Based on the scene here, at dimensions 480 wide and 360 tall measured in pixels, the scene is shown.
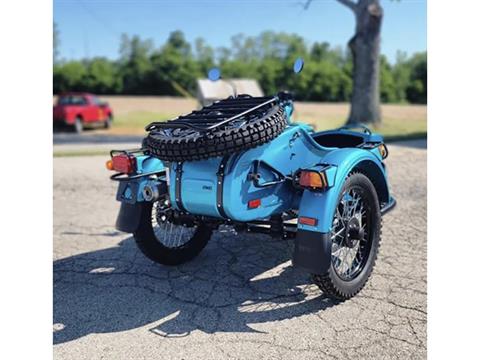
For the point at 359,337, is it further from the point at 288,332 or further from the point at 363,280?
the point at 363,280

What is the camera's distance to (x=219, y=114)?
3.31 meters

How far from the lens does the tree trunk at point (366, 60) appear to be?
16578mm

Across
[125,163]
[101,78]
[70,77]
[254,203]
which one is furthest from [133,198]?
[101,78]

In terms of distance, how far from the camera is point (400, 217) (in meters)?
5.56

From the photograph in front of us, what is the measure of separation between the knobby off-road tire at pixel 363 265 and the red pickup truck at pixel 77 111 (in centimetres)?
1807

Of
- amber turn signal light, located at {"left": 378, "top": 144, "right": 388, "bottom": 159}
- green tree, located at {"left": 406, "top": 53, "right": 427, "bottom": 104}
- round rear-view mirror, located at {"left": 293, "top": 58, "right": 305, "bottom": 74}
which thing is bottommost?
amber turn signal light, located at {"left": 378, "top": 144, "right": 388, "bottom": 159}

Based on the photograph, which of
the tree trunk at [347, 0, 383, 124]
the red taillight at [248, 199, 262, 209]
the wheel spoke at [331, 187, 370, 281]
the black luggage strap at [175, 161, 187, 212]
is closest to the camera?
the red taillight at [248, 199, 262, 209]

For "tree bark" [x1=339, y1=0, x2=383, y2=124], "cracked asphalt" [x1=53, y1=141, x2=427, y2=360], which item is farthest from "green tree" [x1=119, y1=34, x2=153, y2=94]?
"cracked asphalt" [x1=53, y1=141, x2=427, y2=360]

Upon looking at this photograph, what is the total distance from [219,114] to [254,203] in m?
0.70

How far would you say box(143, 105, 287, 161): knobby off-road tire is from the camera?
9.58 ft

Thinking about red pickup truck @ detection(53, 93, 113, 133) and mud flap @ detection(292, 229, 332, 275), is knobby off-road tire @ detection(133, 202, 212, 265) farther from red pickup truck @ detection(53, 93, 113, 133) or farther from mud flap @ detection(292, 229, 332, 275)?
red pickup truck @ detection(53, 93, 113, 133)

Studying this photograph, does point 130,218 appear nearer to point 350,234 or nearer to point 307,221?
point 307,221

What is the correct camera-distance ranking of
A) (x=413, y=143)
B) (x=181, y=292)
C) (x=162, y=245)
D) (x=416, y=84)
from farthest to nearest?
(x=416, y=84)
(x=413, y=143)
(x=162, y=245)
(x=181, y=292)

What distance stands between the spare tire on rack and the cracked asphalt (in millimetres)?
1159
